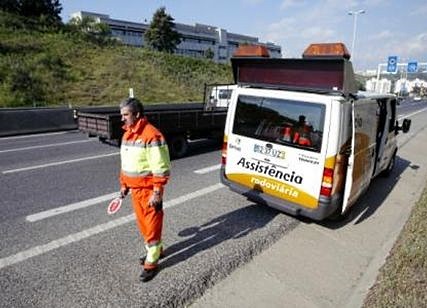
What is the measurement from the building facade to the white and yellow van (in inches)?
3174

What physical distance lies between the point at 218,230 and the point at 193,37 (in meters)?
103

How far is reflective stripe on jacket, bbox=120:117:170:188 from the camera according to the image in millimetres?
3316

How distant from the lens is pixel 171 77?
3359 centimetres

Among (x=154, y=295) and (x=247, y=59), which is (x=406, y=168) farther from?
(x=154, y=295)

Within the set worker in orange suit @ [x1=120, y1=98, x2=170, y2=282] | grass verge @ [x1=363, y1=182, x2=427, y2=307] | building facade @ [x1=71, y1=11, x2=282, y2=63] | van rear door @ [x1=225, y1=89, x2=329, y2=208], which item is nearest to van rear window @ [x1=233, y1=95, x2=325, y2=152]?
van rear door @ [x1=225, y1=89, x2=329, y2=208]

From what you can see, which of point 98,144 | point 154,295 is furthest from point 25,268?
point 98,144

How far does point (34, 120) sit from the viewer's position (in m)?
13.8

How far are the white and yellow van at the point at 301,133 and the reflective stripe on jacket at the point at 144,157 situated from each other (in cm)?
210

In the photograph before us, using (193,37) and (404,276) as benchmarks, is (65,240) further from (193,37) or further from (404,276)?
(193,37)

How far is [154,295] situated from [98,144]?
812cm

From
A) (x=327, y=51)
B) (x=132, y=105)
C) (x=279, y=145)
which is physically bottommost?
(x=279, y=145)

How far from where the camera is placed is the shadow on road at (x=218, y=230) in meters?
4.05

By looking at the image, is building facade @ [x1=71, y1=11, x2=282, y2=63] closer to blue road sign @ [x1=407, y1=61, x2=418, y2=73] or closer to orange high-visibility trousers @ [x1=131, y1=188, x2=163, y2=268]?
blue road sign @ [x1=407, y1=61, x2=418, y2=73]

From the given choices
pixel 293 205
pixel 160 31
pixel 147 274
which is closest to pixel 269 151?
pixel 293 205
